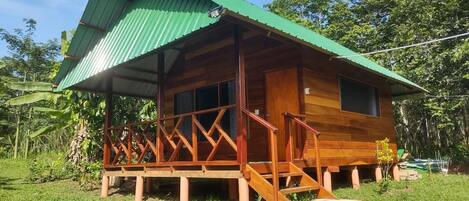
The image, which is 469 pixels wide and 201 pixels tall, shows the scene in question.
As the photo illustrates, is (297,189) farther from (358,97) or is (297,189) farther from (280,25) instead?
(358,97)

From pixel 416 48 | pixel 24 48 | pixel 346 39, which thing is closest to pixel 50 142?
pixel 24 48

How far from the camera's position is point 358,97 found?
10992mm

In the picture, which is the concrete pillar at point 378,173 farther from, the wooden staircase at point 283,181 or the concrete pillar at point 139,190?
the concrete pillar at point 139,190

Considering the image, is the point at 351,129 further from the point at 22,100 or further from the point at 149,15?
the point at 22,100

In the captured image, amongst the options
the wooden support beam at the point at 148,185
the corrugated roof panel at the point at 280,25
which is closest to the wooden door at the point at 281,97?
the corrugated roof panel at the point at 280,25

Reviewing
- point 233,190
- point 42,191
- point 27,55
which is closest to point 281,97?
point 233,190

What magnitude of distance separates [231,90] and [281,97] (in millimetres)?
1305

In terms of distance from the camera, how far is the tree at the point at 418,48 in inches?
667

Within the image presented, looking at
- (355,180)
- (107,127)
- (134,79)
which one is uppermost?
(134,79)

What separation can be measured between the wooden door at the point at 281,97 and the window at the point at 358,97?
1815 millimetres

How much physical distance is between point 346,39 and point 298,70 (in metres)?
17.7

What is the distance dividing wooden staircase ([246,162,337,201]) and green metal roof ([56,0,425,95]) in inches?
87.9

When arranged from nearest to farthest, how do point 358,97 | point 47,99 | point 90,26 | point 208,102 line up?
point 90,26 < point 208,102 < point 358,97 < point 47,99

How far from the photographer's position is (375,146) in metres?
11.3
